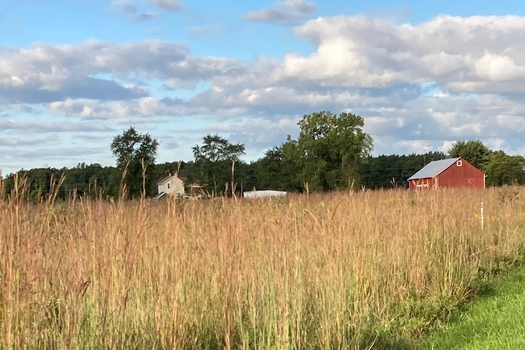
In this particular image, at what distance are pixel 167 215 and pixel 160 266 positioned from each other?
1.84 feet

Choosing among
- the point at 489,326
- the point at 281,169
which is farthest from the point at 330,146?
the point at 489,326

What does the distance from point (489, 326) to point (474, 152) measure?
2628 inches

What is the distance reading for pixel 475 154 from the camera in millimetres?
68500

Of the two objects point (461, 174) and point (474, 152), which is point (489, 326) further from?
point (474, 152)

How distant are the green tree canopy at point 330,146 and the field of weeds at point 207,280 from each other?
1867 inches

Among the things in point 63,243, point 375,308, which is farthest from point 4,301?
point 375,308

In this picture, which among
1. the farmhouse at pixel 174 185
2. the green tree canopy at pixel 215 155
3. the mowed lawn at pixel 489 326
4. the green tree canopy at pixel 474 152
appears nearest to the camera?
the farmhouse at pixel 174 185

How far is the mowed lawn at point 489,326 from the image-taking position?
5.06 m

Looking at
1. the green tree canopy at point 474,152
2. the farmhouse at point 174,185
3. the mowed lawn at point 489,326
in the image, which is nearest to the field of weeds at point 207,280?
the farmhouse at point 174,185

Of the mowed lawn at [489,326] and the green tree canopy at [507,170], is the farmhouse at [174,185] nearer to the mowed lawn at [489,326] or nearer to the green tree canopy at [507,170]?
the mowed lawn at [489,326]

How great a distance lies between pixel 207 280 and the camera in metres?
4.34

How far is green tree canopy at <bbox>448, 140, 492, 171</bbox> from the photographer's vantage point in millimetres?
67869

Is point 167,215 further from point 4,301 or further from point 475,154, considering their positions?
point 475,154

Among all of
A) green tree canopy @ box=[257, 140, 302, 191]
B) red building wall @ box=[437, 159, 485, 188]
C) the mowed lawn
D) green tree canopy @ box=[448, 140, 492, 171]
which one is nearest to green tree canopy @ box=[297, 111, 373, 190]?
green tree canopy @ box=[257, 140, 302, 191]
